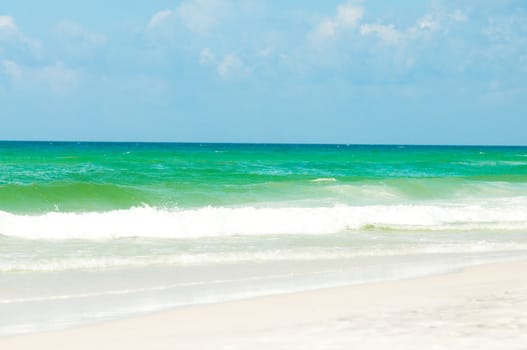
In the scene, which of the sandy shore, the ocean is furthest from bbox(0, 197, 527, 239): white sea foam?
the sandy shore

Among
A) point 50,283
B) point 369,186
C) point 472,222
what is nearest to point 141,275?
point 50,283

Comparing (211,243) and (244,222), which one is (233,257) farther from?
(244,222)

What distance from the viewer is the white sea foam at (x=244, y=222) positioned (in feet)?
47.0

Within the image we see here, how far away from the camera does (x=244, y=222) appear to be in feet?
51.7

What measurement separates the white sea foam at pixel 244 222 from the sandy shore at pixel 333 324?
6.41 m

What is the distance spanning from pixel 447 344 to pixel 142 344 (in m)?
2.23

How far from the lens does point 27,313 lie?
748 centimetres

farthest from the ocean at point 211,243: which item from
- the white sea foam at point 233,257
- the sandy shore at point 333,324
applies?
the sandy shore at point 333,324

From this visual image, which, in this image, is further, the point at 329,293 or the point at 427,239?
the point at 427,239

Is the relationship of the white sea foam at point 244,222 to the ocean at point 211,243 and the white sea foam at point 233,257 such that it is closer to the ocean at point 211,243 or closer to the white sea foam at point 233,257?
the ocean at point 211,243

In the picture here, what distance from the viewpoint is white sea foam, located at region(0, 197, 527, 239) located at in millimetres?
14336

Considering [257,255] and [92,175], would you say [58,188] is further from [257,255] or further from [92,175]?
[257,255]

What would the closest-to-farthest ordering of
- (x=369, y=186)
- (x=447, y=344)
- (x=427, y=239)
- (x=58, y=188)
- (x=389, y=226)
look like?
(x=447, y=344)
(x=427, y=239)
(x=389, y=226)
(x=58, y=188)
(x=369, y=186)

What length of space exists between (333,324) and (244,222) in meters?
9.00
